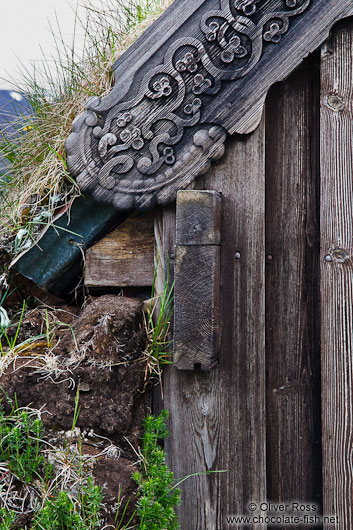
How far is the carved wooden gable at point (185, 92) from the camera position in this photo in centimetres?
210

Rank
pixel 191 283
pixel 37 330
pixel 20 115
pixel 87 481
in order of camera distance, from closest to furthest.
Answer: pixel 87 481 → pixel 191 283 → pixel 37 330 → pixel 20 115

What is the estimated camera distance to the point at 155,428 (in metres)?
2.09

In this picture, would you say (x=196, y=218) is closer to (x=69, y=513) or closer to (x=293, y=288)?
(x=293, y=288)

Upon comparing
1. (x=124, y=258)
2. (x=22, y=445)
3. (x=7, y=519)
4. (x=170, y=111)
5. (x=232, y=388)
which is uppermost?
(x=170, y=111)

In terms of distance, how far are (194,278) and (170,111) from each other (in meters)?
0.72

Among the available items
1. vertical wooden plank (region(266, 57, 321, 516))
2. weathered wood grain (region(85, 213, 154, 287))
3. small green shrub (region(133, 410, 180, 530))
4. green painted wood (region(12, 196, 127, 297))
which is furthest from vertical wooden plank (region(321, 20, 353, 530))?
green painted wood (region(12, 196, 127, 297))

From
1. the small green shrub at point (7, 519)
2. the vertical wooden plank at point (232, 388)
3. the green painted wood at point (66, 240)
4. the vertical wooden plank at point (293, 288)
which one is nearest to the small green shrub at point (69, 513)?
the small green shrub at point (7, 519)

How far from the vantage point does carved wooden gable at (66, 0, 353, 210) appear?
210 cm

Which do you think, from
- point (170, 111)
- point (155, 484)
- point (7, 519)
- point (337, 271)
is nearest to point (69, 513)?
point (7, 519)

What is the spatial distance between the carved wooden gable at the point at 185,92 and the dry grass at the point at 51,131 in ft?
0.56

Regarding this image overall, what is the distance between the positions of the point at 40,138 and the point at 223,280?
1.11 metres

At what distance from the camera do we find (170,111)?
215 centimetres

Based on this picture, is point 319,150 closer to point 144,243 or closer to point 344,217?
point 344,217

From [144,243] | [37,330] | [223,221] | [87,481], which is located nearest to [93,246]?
[144,243]
